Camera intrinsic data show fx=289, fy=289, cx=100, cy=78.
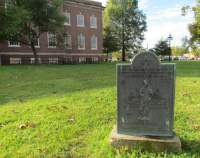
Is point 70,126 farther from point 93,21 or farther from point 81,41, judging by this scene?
point 93,21

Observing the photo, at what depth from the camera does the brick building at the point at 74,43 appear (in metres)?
38.4

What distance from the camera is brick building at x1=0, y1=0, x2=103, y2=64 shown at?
126 feet

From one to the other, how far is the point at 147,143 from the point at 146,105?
1.89 ft

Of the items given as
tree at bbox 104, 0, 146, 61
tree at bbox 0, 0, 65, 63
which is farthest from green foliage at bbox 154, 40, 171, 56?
tree at bbox 0, 0, 65, 63

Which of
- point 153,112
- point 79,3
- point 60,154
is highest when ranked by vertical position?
point 79,3

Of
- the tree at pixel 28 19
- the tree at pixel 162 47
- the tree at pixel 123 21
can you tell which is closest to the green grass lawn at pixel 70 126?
the tree at pixel 28 19

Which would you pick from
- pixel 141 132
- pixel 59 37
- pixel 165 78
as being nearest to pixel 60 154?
pixel 141 132

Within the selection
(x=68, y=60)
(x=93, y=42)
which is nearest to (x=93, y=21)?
(x=93, y=42)

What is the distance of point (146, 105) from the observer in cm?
447

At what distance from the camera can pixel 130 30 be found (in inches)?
2219

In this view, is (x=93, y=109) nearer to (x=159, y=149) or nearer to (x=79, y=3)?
(x=159, y=149)

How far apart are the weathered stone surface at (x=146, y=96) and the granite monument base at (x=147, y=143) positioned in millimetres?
103

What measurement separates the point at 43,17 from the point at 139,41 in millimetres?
30690

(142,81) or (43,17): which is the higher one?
(43,17)
